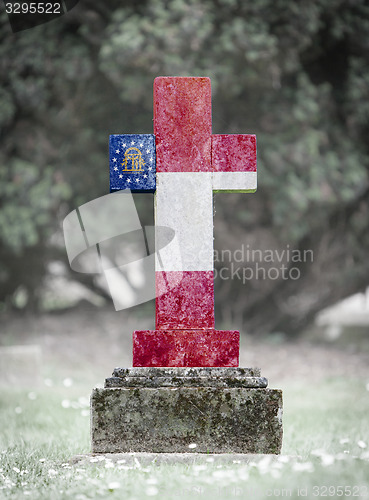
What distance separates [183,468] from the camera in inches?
116

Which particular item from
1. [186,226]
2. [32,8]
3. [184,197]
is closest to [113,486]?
[186,226]

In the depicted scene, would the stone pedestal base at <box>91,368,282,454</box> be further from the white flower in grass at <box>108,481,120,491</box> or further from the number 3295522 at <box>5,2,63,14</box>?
the number 3295522 at <box>5,2,63,14</box>

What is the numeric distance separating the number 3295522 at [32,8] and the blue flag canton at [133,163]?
545cm

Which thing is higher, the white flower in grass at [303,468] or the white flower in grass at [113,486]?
the white flower in grass at [303,468]

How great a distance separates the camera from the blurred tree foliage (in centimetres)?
750

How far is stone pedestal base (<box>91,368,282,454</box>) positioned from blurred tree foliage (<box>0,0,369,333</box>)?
516 cm

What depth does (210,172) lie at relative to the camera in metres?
3.53

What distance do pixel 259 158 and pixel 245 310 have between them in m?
3.11

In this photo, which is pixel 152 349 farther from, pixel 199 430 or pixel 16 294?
pixel 16 294

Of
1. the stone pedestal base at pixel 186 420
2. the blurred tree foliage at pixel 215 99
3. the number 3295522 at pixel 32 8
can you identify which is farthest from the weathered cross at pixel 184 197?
the number 3295522 at pixel 32 8

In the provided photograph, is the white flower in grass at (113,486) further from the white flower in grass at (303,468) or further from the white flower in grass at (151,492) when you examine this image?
the white flower in grass at (303,468)

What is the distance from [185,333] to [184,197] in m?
0.83

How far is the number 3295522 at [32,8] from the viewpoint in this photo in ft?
26.0

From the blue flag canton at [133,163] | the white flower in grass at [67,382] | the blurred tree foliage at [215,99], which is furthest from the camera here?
the blurred tree foliage at [215,99]
